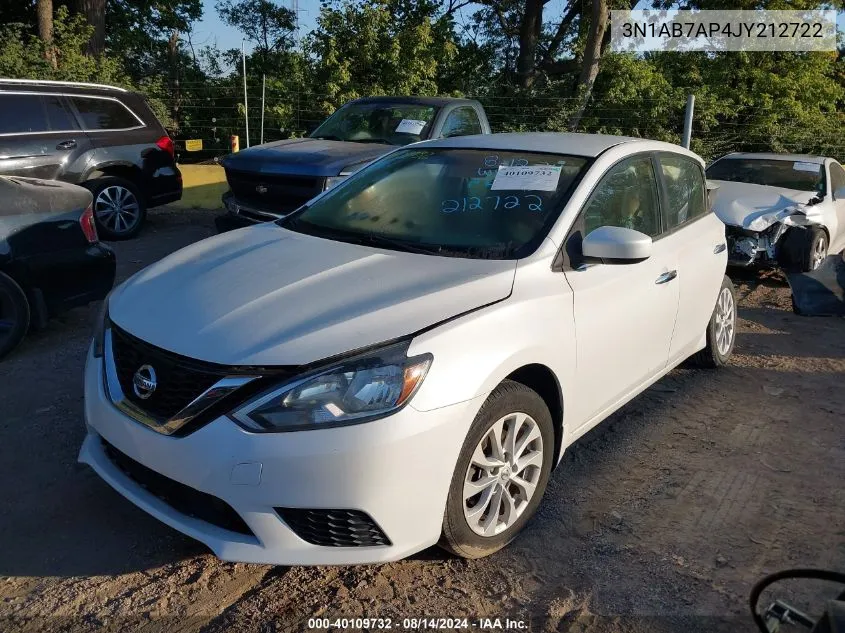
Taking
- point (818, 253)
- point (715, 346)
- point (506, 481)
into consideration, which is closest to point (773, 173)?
point (818, 253)

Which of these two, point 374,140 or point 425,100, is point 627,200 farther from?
point 425,100

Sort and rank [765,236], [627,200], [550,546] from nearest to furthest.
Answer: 1. [550,546]
2. [627,200]
3. [765,236]

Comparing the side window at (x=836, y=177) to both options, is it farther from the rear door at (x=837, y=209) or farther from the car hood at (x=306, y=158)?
the car hood at (x=306, y=158)

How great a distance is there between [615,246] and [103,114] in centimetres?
756

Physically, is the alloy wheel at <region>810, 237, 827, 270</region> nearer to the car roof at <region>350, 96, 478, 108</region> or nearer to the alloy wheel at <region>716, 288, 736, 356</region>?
the alloy wheel at <region>716, 288, 736, 356</region>

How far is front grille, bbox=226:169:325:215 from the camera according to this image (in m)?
7.06

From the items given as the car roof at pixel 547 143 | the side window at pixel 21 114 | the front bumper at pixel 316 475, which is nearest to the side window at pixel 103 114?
the side window at pixel 21 114

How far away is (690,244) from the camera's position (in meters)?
4.30

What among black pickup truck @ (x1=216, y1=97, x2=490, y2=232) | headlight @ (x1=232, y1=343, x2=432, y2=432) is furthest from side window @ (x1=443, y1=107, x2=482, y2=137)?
headlight @ (x1=232, y1=343, x2=432, y2=432)

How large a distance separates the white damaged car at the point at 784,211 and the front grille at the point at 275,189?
4.05 metres

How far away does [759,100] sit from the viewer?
18.0 m

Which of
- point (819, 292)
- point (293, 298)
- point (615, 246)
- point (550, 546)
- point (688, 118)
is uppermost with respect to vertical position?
point (688, 118)

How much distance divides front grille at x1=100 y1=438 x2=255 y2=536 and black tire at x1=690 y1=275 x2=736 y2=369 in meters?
3.51

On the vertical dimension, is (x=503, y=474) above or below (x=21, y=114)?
below
